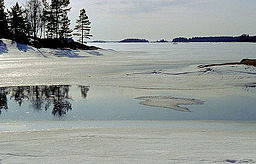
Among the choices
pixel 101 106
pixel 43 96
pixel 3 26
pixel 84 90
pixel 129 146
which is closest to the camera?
pixel 129 146

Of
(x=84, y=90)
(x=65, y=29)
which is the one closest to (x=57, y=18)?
(x=65, y=29)

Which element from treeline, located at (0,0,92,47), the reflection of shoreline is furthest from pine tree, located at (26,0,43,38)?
the reflection of shoreline

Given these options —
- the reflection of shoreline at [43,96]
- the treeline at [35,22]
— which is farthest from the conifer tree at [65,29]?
the reflection of shoreline at [43,96]

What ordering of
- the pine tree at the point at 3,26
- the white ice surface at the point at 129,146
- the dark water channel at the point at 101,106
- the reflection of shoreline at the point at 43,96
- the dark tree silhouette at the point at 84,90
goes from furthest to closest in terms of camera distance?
the pine tree at the point at 3,26 < the dark tree silhouette at the point at 84,90 < the reflection of shoreline at the point at 43,96 < the dark water channel at the point at 101,106 < the white ice surface at the point at 129,146

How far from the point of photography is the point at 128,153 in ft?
20.4

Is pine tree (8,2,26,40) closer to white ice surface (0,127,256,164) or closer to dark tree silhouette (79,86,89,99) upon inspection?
dark tree silhouette (79,86,89,99)

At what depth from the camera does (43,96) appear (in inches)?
603

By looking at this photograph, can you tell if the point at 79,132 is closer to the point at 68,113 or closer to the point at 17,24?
the point at 68,113

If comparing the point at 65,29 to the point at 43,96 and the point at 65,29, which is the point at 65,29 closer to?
the point at 65,29

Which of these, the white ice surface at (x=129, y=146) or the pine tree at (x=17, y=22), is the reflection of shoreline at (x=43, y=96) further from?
the pine tree at (x=17, y=22)

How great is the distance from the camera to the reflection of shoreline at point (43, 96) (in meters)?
12.7

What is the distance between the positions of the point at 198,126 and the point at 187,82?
10.3 metres

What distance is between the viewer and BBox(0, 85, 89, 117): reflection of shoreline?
12703mm

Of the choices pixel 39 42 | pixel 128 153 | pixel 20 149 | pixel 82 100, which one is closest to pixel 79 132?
pixel 20 149
